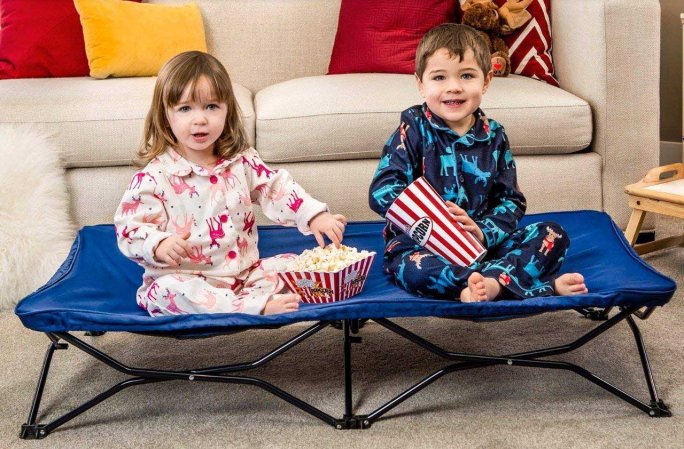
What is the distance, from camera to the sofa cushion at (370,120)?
2566mm

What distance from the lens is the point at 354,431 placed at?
5.48 feet

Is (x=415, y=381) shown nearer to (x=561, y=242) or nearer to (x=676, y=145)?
(x=561, y=242)

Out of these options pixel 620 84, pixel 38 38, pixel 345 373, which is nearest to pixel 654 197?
pixel 620 84

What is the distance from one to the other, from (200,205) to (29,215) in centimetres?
75

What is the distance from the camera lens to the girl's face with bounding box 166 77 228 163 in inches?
72.8

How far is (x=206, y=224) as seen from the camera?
190cm

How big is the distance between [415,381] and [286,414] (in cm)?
30

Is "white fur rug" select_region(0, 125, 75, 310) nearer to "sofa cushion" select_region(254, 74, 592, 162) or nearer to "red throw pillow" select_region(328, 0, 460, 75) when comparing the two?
"sofa cushion" select_region(254, 74, 592, 162)

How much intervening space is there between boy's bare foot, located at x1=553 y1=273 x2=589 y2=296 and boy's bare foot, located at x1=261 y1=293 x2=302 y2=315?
53 centimetres

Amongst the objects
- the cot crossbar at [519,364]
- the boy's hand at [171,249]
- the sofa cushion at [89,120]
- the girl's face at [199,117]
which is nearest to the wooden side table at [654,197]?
the cot crossbar at [519,364]

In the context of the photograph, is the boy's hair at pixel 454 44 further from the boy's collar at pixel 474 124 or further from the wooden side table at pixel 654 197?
the wooden side table at pixel 654 197

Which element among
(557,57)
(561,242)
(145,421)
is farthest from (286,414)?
(557,57)

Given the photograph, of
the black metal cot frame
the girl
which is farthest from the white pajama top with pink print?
the black metal cot frame

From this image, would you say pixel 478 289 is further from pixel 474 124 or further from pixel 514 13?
pixel 514 13
